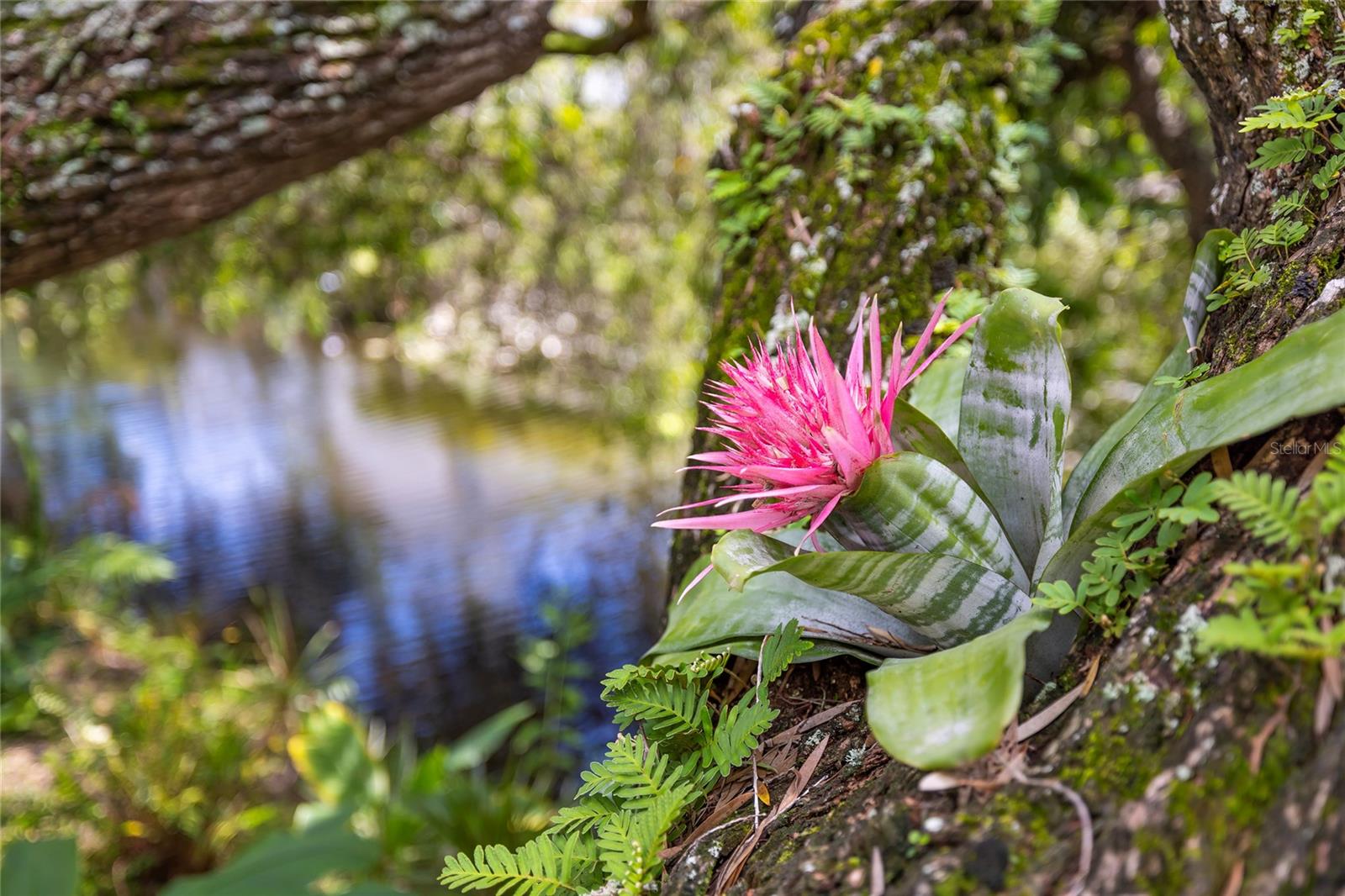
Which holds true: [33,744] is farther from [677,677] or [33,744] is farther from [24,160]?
[677,677]

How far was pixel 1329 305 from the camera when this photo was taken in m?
0.83

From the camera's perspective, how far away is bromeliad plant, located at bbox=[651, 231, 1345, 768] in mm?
714

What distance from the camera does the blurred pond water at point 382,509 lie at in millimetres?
5711

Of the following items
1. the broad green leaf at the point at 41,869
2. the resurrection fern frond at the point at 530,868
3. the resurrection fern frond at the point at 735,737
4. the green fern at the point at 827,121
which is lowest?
the broad green leaf at the point at 41,869

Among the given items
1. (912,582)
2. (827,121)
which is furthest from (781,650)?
(827,121)

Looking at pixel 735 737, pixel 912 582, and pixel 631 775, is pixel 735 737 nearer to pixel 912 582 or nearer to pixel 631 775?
pixel 631 775

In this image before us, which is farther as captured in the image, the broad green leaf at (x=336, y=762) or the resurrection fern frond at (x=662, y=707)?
the broad green leaf at (x=336, y=762)

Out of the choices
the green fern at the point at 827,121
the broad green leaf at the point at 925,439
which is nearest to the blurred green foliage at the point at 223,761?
the broad green leaf at the point at 925,439

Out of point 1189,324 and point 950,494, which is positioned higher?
point 1189,324

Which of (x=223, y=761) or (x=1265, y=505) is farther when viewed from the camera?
(x=223, y=761)

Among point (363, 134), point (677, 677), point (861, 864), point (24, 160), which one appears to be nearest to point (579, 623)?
point (363, 134)

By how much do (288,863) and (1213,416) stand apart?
8.94 ft

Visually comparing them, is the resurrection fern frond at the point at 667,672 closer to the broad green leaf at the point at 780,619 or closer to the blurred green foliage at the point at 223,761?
the broad green leaf at the point at 780,619

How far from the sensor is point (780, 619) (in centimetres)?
100
